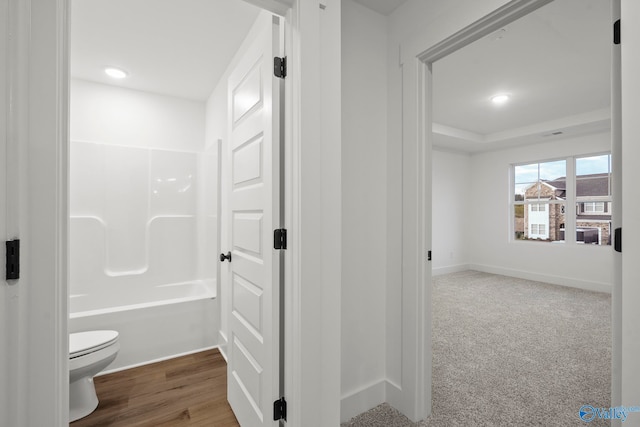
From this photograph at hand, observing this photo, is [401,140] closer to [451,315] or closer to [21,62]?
[21,62]

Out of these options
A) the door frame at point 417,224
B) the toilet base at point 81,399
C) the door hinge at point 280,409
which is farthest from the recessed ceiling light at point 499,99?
the toilet base at point 81,399

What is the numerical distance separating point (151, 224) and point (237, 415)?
2220mm

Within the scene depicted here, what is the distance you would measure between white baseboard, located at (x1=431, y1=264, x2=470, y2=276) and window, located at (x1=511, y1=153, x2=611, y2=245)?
1.15 metres

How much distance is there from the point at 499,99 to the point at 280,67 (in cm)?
349

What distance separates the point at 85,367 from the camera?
1793 mm

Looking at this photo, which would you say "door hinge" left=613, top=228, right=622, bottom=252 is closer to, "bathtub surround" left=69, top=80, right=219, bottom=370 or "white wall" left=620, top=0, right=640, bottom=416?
"white wall" left=620, top=0, right=640, bottom=416

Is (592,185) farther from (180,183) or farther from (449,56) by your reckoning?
(180,183)

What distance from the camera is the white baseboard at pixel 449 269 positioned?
5754 mm

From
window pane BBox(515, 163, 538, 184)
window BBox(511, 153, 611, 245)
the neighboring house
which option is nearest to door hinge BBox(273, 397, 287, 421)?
window BBox(511, 153, 611, 245)

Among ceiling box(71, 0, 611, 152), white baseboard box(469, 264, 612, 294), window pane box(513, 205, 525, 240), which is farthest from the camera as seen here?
window pane box(513, 205, 525, 240)

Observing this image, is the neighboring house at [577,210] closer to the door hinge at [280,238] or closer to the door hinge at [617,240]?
the door hinge at [617,240]

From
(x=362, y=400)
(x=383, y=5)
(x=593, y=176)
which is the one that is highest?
(x=383, y=5)

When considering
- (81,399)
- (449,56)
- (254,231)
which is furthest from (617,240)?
(81,399)

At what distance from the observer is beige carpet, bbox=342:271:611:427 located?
5.82 feet
